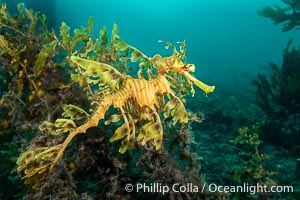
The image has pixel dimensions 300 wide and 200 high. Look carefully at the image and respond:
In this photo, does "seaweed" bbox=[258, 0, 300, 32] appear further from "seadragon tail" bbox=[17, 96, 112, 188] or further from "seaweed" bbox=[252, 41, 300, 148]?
"seadragon tail" bbox=[17, 96, 112, 188]

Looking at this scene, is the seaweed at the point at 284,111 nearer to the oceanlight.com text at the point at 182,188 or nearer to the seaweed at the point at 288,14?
the oceanlight.com text at the point at 182,188

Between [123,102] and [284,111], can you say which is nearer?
[123,102]

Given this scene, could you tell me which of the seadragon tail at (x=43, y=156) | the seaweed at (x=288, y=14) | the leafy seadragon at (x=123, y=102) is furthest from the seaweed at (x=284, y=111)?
the seadragon tail at (x=43, y=156)

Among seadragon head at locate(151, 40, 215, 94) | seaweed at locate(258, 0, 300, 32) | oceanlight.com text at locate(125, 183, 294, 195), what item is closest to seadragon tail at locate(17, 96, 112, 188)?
seadragon head at locate(151, 40, 215, 94)

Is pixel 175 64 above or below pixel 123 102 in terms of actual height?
above

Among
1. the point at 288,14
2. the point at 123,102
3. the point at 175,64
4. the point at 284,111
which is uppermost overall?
the point at 288,14

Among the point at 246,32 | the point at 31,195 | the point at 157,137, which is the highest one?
the point at 246,32

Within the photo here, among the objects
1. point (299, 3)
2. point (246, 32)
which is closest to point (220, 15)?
A: point (246, 32)

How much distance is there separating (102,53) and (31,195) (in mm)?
1284

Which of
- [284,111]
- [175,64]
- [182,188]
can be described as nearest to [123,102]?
[175,64]

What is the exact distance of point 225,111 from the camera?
301 inches

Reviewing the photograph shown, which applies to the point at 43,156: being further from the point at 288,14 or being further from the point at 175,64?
the point at 288,14

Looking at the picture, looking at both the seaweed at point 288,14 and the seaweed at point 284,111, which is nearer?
the seaweed at point 284,111

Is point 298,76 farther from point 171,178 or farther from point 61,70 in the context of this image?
point 61,70
